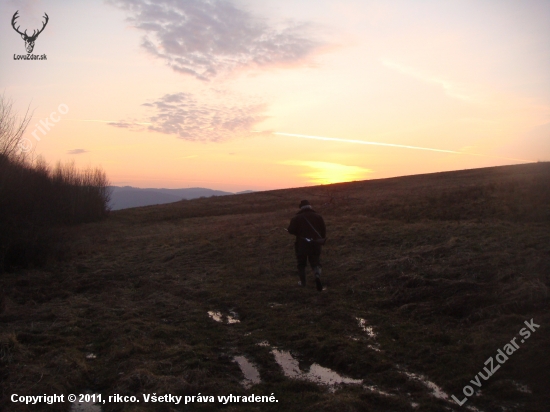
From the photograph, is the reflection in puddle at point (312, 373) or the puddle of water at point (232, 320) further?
the puddle of water at point (232, 320)

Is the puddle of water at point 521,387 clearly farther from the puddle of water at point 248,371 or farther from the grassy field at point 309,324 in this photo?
the puddle of water at point 248,371

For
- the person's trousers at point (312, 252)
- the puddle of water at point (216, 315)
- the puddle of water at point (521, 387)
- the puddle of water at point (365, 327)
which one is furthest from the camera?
the person's trousers at point (312, 252)

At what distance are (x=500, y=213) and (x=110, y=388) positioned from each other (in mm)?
16551

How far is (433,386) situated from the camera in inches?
205

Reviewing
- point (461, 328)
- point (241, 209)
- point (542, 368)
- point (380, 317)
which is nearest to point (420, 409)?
point (542, 368)

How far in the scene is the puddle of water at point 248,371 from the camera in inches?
221

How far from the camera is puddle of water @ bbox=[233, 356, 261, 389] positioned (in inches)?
221

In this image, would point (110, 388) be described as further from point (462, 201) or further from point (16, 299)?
point (462, 201)

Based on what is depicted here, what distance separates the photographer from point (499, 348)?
5.94 metres

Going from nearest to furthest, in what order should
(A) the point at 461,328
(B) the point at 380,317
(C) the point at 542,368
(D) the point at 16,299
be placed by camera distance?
(C) the point at 542,368
(A) the point at 461,328
(B) the point at 380,317
(D) the point at 16,299

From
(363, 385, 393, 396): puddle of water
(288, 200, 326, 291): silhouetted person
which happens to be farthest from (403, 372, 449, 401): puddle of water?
(288, 200, 326, 291): silhouetted person

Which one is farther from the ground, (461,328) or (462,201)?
(462,201)

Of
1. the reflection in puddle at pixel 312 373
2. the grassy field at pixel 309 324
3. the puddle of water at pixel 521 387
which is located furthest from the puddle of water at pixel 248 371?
the puddle of water at pixel 521 387

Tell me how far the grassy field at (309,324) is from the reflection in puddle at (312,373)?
122mm
